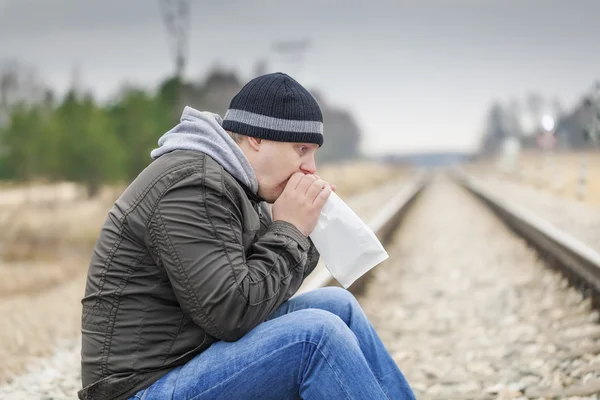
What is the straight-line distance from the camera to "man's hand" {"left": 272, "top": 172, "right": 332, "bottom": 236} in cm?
232

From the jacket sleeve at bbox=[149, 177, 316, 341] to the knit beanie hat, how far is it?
11.3 inches

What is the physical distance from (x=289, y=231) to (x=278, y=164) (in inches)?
8.6

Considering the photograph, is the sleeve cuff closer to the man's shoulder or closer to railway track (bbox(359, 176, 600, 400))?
the man's shoulder

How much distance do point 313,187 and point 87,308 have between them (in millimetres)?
781

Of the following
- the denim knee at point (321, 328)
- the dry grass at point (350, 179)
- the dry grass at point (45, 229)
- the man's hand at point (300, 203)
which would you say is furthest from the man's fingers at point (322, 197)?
the dry grass at point (350, 179)

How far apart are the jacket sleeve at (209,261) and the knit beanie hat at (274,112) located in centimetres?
29

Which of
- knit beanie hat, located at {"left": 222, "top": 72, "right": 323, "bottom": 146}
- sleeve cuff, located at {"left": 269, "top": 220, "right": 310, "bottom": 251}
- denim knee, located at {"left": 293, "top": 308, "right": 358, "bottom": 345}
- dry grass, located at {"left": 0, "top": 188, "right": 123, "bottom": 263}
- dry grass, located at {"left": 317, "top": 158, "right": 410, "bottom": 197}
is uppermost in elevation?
knit beanie hat, located at {"left": 222, "top": 72, "right": 323, "bottom": 146}

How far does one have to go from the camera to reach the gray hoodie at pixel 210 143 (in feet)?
7.22

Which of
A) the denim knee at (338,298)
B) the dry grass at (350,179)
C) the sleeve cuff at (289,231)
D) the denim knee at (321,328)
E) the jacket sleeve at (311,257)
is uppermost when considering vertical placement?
the sleeve cuff at (289,231)

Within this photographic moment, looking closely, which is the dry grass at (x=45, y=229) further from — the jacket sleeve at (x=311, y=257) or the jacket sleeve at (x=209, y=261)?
the jacket sleeve at (x=209, y=261)

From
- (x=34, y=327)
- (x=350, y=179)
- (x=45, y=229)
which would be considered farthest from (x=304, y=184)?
(x=350, y=179)

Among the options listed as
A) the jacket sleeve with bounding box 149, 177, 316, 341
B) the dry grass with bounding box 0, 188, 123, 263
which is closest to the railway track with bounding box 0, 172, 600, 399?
the jacket sleeve with bounding box 149, 177, 316, 341

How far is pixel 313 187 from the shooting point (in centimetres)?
234

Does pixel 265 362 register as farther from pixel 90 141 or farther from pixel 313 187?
pixel 90 141
